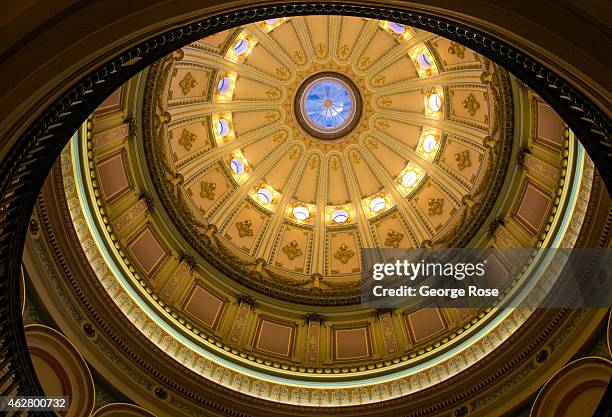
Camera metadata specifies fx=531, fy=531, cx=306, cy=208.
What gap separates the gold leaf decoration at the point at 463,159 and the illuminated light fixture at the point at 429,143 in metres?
1.58

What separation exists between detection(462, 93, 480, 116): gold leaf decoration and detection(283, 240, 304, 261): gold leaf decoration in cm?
933

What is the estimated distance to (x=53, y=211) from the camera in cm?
1423

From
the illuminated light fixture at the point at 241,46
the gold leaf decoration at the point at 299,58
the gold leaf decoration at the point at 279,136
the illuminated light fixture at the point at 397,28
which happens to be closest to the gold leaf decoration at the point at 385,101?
the illuminated light fixture at the point at 397,28

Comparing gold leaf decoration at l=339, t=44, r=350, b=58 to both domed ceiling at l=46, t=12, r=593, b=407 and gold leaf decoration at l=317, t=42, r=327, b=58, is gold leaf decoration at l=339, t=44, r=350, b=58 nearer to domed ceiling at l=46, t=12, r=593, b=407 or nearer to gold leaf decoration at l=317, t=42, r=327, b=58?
domed ceiling at l=46, t=12, r=593, b=407

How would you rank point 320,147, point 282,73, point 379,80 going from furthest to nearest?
point 320,147, point 282,73, point 379,80

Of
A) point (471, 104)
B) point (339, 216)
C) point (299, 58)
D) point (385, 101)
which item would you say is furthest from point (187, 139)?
point (471, 104)

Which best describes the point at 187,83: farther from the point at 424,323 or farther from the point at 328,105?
the point at 424,323

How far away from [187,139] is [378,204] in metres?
9.16

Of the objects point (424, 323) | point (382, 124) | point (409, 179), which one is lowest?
point (424, 323)

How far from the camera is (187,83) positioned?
70.1ft

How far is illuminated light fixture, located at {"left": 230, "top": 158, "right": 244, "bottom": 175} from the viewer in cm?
2452

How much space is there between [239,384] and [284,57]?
14.8 m

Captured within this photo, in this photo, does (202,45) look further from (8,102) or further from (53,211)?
(8,102)

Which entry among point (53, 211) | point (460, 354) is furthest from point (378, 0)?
point (460, 354)
